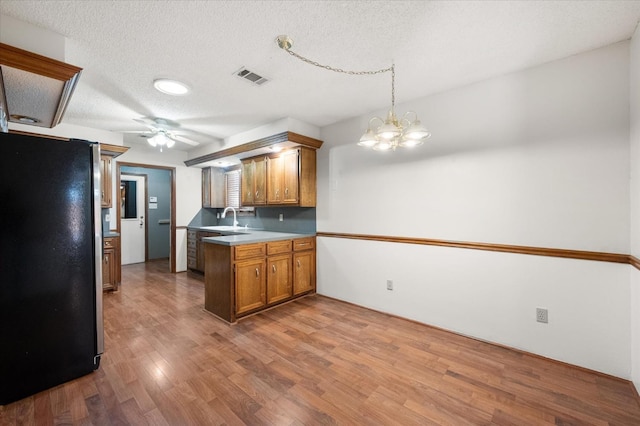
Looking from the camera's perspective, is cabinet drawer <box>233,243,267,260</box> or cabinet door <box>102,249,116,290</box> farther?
cabinet door <box>102,249,116,290</box>

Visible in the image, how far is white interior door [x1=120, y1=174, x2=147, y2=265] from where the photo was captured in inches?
253

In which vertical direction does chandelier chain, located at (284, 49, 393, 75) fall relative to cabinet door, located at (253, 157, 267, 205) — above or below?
above

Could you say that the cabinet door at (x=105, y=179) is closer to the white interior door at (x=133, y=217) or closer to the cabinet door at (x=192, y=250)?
the cabinet door at (x=192, y=250)

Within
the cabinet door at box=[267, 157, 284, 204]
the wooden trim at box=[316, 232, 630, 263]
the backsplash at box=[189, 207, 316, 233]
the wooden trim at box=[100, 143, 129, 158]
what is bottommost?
the wooden trim at box=[316, 232, 630, 263]

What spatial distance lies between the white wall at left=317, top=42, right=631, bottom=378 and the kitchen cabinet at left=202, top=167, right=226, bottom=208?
357 cm

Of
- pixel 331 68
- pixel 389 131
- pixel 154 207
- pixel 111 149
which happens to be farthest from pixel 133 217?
pixel 389 131

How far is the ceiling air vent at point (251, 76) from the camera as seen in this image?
7.99ft

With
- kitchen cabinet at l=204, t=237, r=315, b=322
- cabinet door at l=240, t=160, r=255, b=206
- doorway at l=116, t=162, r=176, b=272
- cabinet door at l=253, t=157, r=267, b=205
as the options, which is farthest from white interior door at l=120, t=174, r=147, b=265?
kitchen cabinet at l=204, t=237, r=315, b=322

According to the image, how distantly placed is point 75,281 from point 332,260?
2812 millimetres

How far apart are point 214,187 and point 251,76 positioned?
144 inches

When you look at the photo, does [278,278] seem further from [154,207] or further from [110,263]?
[154,207]

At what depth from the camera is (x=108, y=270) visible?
4.15 metres

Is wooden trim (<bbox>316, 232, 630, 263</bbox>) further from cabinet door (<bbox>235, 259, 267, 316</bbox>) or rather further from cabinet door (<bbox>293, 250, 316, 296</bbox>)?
cabinet door (<bbox>235, 259, 267, 316</bbox>)

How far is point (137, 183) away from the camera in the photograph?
6676mm
